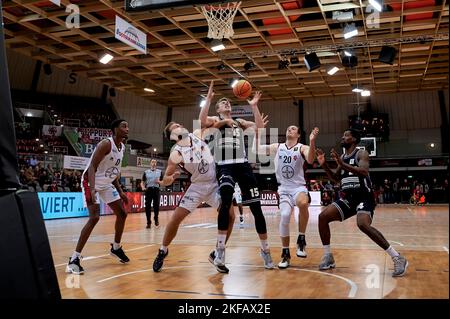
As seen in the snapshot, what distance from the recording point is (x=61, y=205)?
602 inches

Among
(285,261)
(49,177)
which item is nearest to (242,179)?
(285,261)

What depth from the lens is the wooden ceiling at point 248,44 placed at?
1385 centimetres

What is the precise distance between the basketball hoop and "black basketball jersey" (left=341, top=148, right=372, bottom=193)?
25.2 ft

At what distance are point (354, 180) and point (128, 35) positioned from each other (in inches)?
367

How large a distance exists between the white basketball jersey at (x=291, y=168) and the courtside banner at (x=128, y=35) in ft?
24.1

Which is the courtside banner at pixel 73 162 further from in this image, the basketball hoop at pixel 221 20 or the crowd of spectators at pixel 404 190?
the crowd of spectators at pixel 404 190

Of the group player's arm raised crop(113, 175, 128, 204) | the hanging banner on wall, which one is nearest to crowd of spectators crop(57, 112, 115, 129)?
the hanging banner on wall

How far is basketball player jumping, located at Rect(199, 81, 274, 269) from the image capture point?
5043 mm

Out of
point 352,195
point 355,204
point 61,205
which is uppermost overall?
point 352,195

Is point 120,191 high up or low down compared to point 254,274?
up

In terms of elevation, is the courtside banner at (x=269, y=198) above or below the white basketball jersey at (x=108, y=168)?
below

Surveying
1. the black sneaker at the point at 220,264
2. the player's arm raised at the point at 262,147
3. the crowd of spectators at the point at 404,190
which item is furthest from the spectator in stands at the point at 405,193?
the black sneaker at the point at 220,264

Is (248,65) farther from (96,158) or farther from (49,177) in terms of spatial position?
(96,158)
